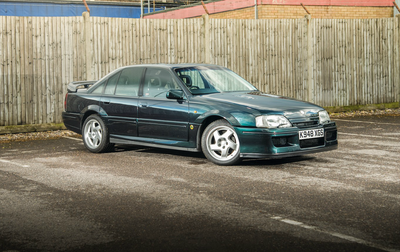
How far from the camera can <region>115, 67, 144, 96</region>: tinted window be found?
9570mm

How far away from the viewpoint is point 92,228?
16.9 ft

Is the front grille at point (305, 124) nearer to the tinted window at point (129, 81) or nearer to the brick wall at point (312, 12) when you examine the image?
the tinted window at point (129, 81)

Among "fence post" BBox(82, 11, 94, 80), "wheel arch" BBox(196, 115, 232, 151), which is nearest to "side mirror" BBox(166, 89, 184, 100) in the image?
"wheel arch" BBox(196, 115, 232, 151)

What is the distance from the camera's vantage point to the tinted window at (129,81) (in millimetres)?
9570

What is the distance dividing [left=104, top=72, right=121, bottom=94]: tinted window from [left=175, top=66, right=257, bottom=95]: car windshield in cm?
121

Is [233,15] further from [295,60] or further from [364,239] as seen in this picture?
[364,239]

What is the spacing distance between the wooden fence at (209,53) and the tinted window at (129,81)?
10.8 ft

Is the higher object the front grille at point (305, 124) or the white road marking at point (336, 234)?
the front grille at point (305, 124)

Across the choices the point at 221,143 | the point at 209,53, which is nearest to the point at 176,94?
the point at 221,143

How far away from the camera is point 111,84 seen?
9938mm

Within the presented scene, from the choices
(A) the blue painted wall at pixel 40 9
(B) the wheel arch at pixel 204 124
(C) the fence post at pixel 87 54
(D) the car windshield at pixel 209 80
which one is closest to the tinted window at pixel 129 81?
(D) the car windshield at pixel 209 80

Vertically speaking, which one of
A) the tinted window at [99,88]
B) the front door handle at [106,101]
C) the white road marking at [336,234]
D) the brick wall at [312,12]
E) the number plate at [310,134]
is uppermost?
the brick wall at [312,12]

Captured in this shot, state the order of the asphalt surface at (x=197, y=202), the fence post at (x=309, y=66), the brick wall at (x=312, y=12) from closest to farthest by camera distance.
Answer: the asphalt surface at (x=197, y=202) < the fence post at (x=309, y=66) < the brick wall at (x=312, y=12)

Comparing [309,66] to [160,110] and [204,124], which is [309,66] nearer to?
[160,110]
